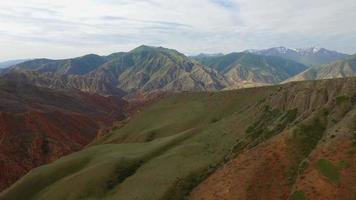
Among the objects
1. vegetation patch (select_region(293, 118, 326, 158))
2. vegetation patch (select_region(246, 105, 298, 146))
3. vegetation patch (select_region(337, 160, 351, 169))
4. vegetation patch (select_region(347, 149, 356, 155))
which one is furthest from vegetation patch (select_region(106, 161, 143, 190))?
vegetation patch (select_region(347, 149, 356, 155))

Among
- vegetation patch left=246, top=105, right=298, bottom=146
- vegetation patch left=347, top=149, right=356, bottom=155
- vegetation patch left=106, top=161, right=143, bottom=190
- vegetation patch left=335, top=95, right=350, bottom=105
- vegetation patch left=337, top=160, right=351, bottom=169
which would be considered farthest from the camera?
vegetation patch left=106, top=161, right=143, bottom=190

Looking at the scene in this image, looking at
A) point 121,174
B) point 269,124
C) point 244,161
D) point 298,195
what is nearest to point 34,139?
point 121,174

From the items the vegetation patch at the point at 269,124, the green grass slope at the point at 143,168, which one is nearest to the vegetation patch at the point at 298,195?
the green grass slope at the point at 143,168

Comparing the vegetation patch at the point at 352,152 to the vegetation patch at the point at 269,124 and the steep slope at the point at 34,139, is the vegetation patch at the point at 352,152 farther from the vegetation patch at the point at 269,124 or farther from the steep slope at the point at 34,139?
the steep slope at the point at 34,139

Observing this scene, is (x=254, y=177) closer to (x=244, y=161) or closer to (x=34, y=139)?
(x=244, y=161)

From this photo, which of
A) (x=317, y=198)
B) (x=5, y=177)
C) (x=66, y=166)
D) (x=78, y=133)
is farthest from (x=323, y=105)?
(x=78, y=133)

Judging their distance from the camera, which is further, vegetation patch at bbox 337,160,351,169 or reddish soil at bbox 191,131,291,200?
reddish soil at bbox 191,131,291,200

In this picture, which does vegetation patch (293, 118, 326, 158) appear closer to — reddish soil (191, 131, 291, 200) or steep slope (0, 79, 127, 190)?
reddish soil (191, 131, 291, 200)
